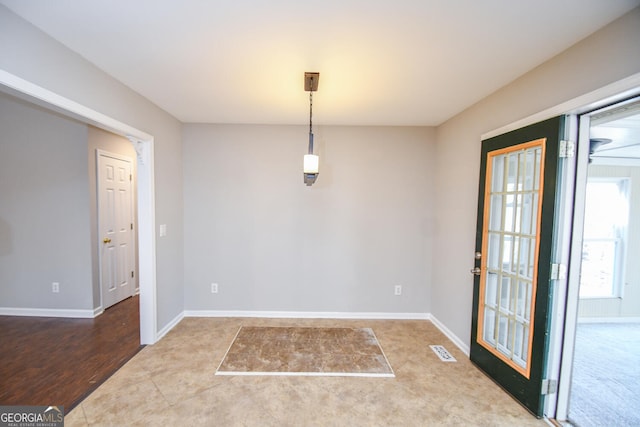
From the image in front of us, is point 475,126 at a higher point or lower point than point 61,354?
higher

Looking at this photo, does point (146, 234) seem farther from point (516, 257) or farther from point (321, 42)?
point (516, 257)

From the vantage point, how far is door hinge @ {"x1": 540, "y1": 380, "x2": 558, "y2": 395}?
176 cm

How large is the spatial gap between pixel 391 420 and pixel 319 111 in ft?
9.23

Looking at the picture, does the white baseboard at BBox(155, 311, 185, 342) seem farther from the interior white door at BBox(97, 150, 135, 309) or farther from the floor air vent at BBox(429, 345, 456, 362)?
the floor air vent at BBox(429, 345, 456, 362)

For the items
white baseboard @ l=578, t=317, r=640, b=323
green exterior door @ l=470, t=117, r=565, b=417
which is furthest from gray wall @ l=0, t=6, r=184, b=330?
white baseboard @ l=578, t=317, r=640, b=323

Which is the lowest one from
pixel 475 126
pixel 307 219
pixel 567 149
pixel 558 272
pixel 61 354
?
pixel 61 354

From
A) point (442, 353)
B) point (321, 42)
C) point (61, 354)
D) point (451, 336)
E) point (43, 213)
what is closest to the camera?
point (321, 42)

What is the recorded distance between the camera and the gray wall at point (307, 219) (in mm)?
3295

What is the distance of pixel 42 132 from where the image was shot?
127 inches

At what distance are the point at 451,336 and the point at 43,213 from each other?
5234mm

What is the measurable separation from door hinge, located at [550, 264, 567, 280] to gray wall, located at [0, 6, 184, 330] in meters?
3.45

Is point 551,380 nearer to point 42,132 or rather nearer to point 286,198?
point 286,198

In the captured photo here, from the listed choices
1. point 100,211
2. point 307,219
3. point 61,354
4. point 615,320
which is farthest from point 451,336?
point 100,211

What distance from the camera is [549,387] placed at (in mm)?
1771
